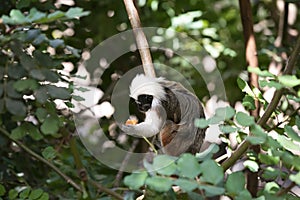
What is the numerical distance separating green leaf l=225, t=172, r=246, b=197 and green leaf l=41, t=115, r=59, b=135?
7.9 inches

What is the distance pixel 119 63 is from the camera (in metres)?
1.45

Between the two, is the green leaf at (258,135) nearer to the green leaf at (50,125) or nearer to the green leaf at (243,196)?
the green leaf at (243,196)

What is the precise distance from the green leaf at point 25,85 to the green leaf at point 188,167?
0.61 feet

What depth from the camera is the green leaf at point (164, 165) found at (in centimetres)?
56

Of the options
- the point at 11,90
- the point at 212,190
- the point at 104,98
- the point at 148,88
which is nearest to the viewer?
the point at 212,190

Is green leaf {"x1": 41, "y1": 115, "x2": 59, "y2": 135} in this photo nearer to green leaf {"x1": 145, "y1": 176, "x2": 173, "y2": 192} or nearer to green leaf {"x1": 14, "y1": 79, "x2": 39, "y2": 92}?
green leaf {"x1": 14, "y1": 79, "x2": 39, "y2": 92}

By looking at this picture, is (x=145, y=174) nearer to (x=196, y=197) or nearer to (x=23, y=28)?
(x=196, y=197)

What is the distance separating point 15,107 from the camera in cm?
65

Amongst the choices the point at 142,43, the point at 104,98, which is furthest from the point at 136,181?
the point at 104,98

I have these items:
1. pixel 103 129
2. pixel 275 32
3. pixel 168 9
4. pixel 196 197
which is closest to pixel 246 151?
pixel 196 197

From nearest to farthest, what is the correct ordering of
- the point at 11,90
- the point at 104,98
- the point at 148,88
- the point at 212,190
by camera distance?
1. the point at 212,190
2. the point at 11,90
3. the point at 148,88
4. the point at 104,98

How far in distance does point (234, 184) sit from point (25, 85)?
246 mm

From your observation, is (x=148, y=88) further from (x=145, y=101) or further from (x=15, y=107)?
(x=15, y=107)

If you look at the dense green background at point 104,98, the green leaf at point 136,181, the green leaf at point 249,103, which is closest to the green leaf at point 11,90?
the dense green background at point 104,98
